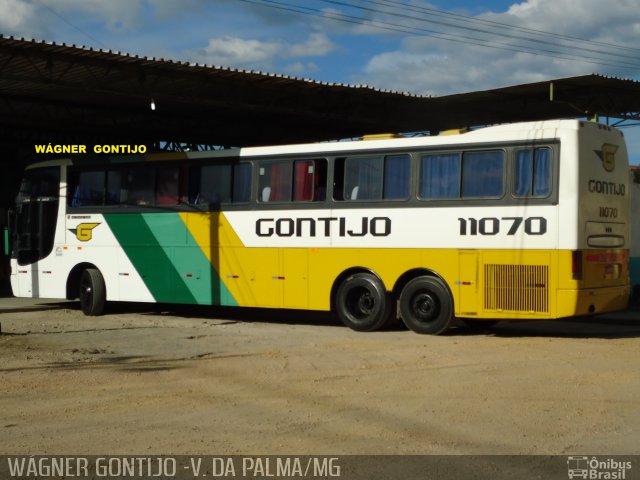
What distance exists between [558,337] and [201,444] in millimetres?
8254

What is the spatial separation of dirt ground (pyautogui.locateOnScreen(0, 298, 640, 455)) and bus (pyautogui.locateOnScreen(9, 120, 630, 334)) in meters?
0.78

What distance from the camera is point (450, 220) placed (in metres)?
13.4

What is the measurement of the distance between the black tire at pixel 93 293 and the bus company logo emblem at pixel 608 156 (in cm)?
1003

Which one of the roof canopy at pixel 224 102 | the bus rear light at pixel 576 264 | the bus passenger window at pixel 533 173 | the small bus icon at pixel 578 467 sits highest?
the roof canopy at pixel 224 102

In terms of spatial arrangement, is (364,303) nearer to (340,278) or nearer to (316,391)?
(340,278)

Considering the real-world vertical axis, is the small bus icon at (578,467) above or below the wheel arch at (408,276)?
below

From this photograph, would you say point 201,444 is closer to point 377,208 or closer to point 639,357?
point 639,357

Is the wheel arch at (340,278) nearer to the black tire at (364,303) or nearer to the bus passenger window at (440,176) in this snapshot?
the black tire at (364,303)

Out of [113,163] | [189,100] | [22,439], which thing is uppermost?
[189,100]

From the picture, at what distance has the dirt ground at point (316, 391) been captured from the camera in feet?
21.7

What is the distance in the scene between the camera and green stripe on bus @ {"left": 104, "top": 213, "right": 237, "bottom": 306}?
1605 centimetres

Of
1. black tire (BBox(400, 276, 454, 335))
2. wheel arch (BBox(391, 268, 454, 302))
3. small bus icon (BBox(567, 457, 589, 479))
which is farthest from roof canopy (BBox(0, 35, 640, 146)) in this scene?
small bus icon (BBox(567, 457, 589, 479))

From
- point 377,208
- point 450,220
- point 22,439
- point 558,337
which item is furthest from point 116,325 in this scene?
point 22,439

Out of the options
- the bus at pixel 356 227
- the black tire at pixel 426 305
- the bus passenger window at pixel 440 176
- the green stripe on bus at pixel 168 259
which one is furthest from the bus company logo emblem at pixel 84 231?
the bus passenger window at pixel 440 176
